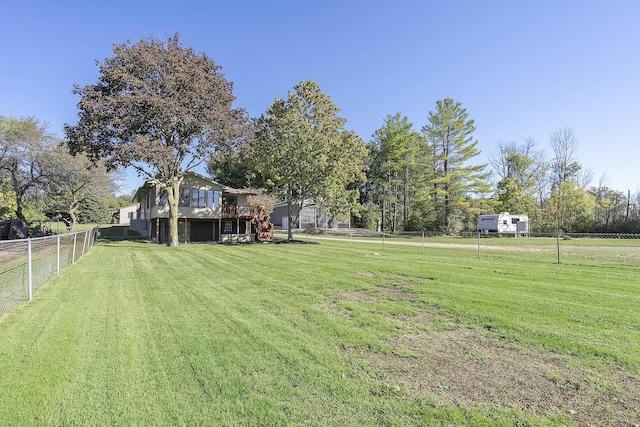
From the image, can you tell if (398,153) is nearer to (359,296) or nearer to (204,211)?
(204,211)

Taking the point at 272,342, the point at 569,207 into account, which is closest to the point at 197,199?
the point at 272,342

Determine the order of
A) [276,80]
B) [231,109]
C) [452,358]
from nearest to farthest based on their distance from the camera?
[452,358] → [231,109] → [276,80]

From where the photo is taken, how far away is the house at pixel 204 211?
2583 cm

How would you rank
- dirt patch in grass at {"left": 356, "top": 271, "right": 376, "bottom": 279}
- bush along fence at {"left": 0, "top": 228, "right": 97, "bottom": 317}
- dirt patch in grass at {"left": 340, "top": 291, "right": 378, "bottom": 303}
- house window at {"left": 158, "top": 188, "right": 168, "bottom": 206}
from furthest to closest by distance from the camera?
house window at {"left": 158, "top": 188, "right": 168, "bottom": 206}, dirt patch in grass at {"left": 356, "top": 271, "right": 376, "bottom": 279}, dirt patch in grass at {"left": 340, "top": 291, "right": 378, "bottom": 303}, bush along fence at {"left": 0, "top": 228, "right": 97, "bottom": 317}

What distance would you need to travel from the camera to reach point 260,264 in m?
12.1

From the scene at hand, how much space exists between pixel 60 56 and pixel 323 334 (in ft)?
70.7

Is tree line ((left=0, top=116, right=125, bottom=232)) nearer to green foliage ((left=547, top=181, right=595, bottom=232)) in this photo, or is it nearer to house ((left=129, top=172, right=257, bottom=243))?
house ((left=129, top=172, right=257, bottom=243))

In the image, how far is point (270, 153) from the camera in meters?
24.1

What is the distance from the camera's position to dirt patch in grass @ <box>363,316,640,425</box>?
2844 millimetres

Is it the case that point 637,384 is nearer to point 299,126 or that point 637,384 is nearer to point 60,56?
point 299,126

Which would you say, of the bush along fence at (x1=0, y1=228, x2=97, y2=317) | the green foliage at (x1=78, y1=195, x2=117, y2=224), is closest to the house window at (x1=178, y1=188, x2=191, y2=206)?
the bush along fence at (x1=0, y1=228, x2=97, y2=317)

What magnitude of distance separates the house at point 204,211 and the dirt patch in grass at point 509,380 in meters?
24.1

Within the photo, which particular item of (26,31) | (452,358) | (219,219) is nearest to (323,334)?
(452,358)

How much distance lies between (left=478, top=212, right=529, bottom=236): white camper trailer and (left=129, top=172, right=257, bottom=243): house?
25215mm
